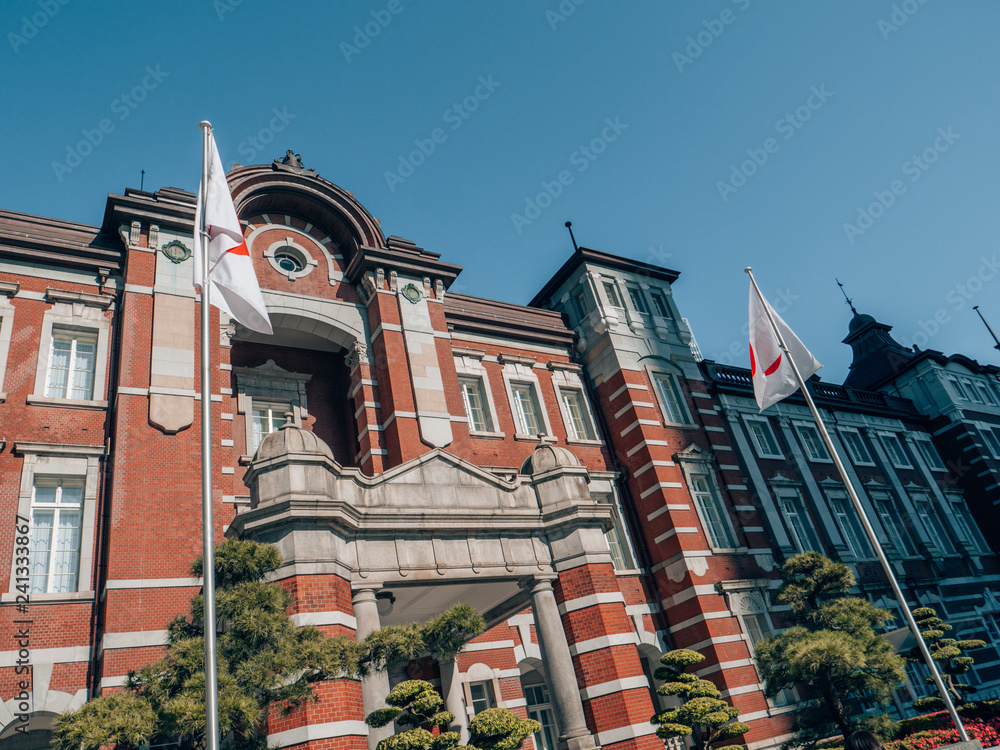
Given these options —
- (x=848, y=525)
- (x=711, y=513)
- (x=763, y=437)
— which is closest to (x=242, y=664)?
(x=711, y=513)

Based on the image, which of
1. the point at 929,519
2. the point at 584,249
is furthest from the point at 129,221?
the point at 929,519

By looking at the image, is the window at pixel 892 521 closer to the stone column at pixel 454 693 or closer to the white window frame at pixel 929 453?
the white window frame at pixel 929 453

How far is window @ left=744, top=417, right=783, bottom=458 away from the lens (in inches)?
1075

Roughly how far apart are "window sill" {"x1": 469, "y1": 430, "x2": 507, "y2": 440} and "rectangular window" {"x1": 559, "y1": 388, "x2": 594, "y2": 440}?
2786 mm

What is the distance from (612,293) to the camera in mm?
26281

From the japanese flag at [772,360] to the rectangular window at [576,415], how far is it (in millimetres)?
7785

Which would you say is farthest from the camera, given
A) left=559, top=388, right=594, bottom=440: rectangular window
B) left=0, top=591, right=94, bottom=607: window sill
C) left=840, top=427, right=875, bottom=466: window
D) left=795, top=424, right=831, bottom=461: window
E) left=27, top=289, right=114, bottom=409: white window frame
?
left=840, top=427, right=875, bottom=466: window

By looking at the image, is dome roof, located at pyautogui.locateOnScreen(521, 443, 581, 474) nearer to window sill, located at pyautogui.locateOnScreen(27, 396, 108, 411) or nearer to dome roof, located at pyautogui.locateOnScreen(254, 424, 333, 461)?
dome roof, located at pyautogui.locateOnScreen(254, 424, 333, 461)

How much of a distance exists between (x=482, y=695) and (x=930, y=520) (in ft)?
77.4

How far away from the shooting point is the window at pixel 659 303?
2705 centimetres

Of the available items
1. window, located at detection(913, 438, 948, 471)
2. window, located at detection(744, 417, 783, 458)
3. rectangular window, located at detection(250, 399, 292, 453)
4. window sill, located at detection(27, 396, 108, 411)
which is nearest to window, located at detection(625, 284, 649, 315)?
window, located at detection(744, 417, 783, 458)

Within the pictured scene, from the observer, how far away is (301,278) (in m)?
20.4

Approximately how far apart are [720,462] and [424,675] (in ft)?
41.4

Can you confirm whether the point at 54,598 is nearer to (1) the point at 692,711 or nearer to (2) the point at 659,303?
(1) the point at 692,711
